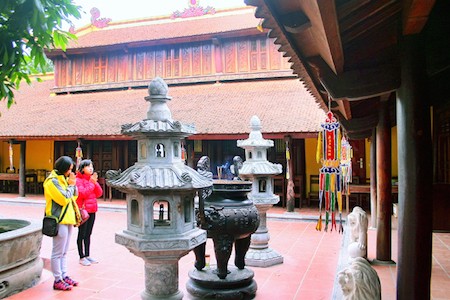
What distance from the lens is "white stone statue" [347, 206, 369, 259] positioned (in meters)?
5.63

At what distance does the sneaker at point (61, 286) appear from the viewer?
5398mm

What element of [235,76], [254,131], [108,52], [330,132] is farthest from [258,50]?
[330,132]

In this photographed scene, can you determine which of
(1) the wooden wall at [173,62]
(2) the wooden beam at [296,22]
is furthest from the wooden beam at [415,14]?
(1) the wooden wall at [173,62]

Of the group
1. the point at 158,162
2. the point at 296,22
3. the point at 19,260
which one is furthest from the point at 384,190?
the point at 19,260

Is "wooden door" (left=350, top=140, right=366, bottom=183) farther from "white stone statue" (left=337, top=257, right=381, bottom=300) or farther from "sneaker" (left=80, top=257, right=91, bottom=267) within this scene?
"white stone statue" (left=337, top=257, right=381, bottom=300)

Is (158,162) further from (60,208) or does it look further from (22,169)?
(22,169)

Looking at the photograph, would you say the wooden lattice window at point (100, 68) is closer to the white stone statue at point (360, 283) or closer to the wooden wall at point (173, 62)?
the wooden wall at point (173, 62)

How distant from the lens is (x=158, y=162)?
13.3 ft

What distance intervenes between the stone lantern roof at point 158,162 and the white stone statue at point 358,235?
2588 millimetres

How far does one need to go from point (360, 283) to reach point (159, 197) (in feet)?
6.30

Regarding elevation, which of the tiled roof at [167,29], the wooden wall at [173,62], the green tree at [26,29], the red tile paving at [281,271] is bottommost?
the red tile paving at [281,271]

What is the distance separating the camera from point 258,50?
16047mm

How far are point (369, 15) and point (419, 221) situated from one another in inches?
57.6

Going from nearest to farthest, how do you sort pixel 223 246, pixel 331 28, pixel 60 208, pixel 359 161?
pixel 331 28 < pixel 223 246 < pixel 60 208 < pixel 359 161
